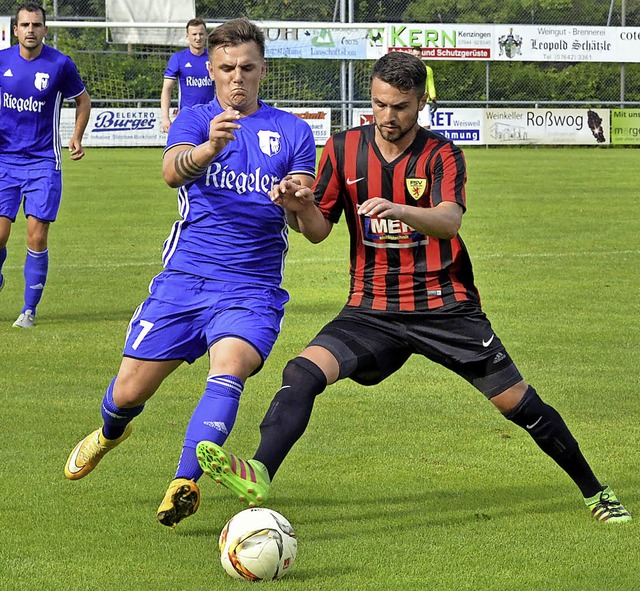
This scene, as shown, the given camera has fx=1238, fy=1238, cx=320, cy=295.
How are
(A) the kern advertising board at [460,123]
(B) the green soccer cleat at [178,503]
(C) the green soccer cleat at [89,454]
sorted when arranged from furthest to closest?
(A) the kern advertising board at [460,123], (C) the green soccer cleat at [89,454], (B) the green soccer cleat at [178,503]

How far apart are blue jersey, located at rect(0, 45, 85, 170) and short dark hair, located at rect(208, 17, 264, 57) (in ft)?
16.4

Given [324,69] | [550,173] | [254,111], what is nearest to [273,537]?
[254,111]

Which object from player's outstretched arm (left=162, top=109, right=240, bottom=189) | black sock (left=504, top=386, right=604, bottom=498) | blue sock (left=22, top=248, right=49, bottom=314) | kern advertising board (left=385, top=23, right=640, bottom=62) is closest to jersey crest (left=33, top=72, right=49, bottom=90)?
blue sock (left=22, top=248, right=49, bottom=314)

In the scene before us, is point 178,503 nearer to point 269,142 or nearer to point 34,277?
point 269,142

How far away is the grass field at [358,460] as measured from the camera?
13.8ft

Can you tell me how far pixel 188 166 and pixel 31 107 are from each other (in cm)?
533

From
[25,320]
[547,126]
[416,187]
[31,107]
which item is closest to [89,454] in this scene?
[416,187]

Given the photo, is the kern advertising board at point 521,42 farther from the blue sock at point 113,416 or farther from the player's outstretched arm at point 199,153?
the player's outstretched arm at point 199,153

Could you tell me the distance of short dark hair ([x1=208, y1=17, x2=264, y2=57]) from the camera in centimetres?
462

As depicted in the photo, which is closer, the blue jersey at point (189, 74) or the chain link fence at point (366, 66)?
the blue jersey at point (189, 74)

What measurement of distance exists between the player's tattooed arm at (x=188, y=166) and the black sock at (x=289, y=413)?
790mm

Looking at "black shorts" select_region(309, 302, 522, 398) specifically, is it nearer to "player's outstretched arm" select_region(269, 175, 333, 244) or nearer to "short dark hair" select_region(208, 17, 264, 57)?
"player's outstretched arm" select_region(269, 175, 333, 244)

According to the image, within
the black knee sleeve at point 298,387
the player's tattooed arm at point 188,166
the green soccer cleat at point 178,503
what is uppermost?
the player's tattooed arm at point 188,166

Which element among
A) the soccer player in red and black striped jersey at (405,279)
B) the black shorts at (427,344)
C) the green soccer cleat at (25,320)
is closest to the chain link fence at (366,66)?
the green soccer cleat at (25,320)
